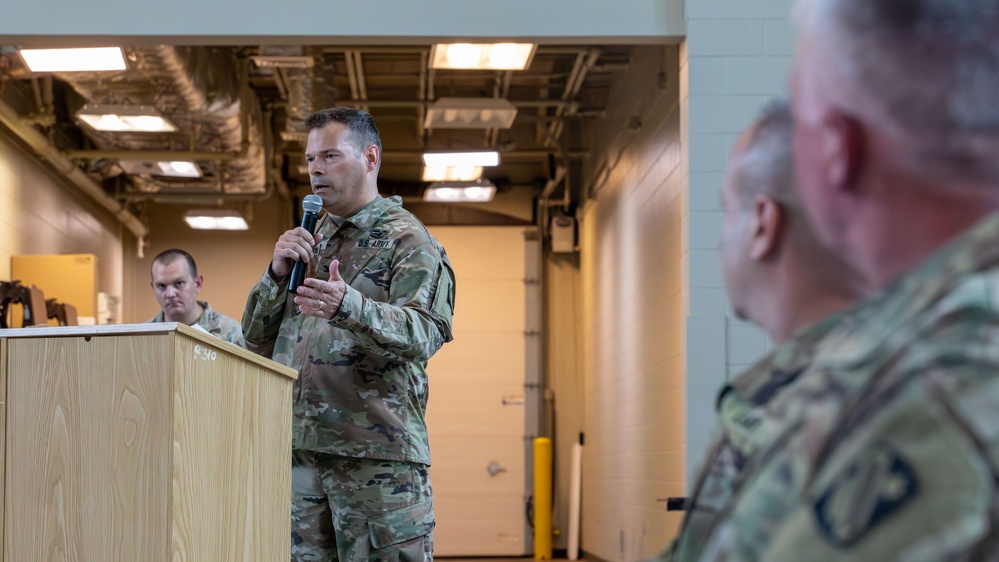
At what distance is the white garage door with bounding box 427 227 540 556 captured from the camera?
36.3ft

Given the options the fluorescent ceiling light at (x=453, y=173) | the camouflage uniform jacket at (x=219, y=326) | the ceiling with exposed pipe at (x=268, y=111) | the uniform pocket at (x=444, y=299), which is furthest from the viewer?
the fluorescent ceiling light at (x=453, y=173)

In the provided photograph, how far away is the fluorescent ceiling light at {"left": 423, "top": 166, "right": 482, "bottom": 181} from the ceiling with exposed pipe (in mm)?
430

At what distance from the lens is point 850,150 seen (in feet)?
2.29

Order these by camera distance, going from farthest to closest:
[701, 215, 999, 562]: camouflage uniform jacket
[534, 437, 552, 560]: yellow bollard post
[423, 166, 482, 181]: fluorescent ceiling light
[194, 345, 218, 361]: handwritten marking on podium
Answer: [534, 437, 552, 560]: yellow bollard post → [423, 166, 482, 181]: fluorescent ceiling light → [194, 345, 218, 361]: handwritten marking on podium → [701, 215, 999, 562]: camouflage uniform jacket

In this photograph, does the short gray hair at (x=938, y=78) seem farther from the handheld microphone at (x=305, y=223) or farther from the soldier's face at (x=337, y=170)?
the soldier's face at (x=337, y=170)

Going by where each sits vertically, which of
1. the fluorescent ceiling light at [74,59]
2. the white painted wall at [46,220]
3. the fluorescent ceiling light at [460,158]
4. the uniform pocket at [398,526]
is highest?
the fluorescent ceiling light at [74,59]

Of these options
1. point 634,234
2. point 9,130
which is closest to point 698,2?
point 634,234

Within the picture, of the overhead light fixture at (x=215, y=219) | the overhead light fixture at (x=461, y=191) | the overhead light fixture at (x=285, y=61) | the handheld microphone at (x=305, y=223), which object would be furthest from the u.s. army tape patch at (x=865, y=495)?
the overhead light fixture at (x=215, y=219)

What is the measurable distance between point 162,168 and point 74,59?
9.25ft

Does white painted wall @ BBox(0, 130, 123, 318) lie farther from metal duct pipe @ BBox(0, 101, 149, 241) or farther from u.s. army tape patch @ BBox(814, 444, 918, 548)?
u.s. army tape patch @ BBox(814, 444, 918, 548)

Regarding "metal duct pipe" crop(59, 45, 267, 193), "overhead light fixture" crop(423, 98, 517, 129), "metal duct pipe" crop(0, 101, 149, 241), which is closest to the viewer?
"metal duct pipe" crop(59, 45, 267, 193)

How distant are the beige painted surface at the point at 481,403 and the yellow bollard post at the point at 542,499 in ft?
0.63

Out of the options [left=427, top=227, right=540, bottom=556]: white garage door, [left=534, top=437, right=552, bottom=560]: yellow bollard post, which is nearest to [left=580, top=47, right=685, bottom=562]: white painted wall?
[left=534, top=437, right=552, bottom=560]: yellow bollard post

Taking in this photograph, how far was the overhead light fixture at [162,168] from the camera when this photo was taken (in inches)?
350
